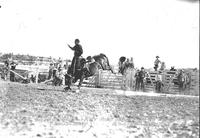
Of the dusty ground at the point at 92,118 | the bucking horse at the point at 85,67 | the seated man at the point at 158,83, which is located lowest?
the dusty ground at the point at 92,118

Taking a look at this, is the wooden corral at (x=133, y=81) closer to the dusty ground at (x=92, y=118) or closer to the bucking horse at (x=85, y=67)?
the bucking horse at (x=85, y=67)

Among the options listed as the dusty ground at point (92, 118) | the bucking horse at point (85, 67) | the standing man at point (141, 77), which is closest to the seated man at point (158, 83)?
the standing man at point (141, 77)

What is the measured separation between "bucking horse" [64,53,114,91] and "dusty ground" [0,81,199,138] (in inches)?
173

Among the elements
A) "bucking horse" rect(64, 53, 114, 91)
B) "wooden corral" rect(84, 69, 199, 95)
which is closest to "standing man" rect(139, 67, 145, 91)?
"wooden corral" rect(84, 69, 199, 95)

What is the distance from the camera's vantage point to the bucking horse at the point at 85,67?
17.0m

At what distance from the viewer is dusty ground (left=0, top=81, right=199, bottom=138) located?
29.1 feet

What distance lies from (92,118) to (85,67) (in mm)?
7831

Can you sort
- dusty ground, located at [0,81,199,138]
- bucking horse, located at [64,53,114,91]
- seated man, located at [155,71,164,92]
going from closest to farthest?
dusty ground, located at [0,81,199,138] < bucking horse, located at [64,53,114,91] < seated man, located at [155,71,164,92]

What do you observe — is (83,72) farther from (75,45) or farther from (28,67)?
(28,67)

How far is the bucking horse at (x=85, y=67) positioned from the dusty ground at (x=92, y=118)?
4.39 m

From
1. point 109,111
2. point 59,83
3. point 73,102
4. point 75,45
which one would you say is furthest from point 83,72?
point 109,111

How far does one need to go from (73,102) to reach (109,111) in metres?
1.63

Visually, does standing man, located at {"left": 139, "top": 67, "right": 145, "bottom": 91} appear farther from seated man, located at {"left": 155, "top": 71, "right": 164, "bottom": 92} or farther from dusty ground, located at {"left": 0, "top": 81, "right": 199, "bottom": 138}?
dusty ground, located at {"left": 0, "top": 81, "right": 199, "bottom": 138}

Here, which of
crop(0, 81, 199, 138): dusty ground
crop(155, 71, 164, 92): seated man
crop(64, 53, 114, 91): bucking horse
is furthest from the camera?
crop(155, 71, 164, 92): seated man
